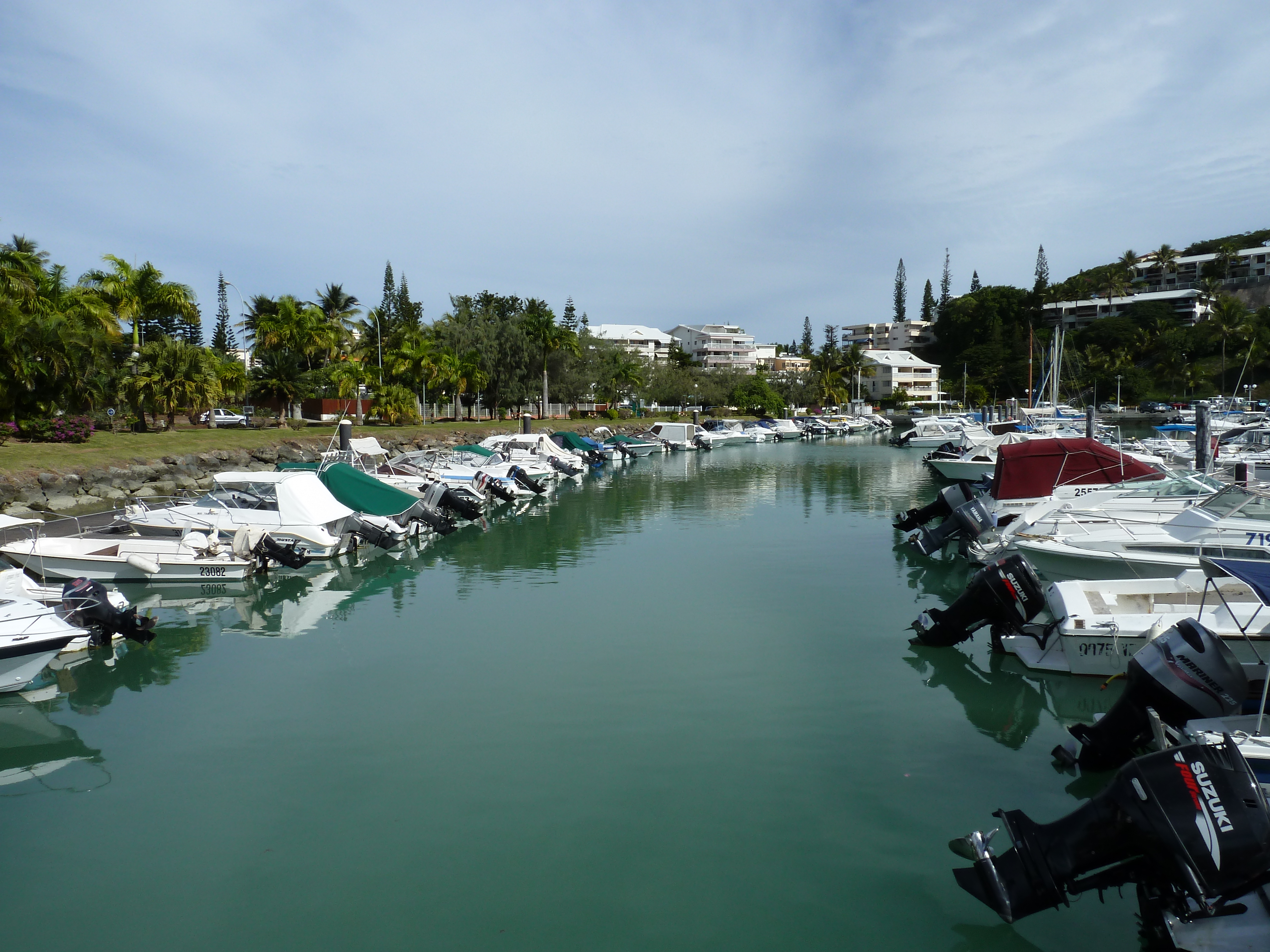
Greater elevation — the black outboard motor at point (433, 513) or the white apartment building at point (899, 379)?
the white apartment building at point (899, 379)

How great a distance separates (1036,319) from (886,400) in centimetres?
3002

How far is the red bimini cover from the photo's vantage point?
808 inches

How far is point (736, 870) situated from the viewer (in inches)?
276

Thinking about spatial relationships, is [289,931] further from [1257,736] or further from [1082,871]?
[1257,736]

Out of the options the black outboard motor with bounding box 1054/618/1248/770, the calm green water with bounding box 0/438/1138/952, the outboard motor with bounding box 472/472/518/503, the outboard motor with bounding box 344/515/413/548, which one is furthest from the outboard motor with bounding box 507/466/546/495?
the black outboard motor with bounding box 1054/618/1248/770

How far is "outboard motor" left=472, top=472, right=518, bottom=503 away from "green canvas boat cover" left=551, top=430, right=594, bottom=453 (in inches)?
649

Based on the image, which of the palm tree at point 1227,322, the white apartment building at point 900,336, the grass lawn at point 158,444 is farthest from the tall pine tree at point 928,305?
the grass lawn at point 158,444

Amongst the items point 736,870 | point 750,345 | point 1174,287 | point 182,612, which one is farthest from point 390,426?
point 1174,287

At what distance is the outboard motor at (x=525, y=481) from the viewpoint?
3375cm

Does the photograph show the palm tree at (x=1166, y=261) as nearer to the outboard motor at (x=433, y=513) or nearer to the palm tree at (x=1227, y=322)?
the palm tree at (x=1227, y=322)

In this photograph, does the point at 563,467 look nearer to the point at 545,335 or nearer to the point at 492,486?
the point at 492,486

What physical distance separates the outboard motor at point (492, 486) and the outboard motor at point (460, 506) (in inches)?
168

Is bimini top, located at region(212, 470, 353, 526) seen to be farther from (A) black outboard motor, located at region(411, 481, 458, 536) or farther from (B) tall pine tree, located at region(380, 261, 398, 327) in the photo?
(B) tall pine tree, located at region(380, 261, 398, 327)

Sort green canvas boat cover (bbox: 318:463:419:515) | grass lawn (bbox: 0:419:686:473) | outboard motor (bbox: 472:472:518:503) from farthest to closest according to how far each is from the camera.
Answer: outboard motor (bbox: 472:472:518:503) < grass lawn (bbox: 0:419:686:473) < green canvas boat cover (bbox: 318:463:419:515)
